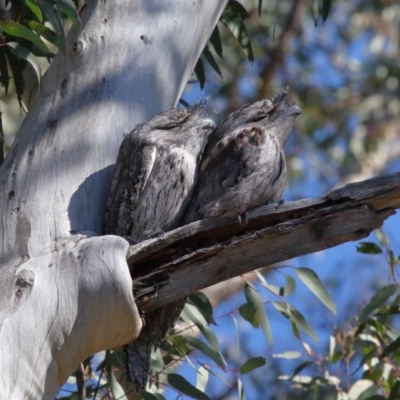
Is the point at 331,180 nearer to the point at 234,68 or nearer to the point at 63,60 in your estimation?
the point at 234,68

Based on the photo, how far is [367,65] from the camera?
8.40 meters

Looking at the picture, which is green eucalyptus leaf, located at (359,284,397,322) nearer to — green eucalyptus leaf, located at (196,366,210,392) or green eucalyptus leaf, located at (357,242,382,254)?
green eucalyptus leaf, located at (357,242,382,254)

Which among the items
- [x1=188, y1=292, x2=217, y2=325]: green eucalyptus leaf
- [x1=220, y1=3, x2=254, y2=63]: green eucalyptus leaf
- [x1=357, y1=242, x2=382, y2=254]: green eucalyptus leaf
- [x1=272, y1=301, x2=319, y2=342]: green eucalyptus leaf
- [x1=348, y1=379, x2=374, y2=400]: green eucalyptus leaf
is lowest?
[x1=348, y1=379, x2=374, y2=400]: green eucalyptus leaf

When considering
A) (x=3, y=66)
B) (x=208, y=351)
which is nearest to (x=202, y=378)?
(x=208, y=351)

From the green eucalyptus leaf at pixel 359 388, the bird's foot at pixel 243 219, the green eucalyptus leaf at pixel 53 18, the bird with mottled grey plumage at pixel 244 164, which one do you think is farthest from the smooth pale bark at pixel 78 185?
the green eucalyptus leaf at pixel 359 388

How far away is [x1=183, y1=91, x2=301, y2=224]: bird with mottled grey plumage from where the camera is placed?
A: 98.1 inches

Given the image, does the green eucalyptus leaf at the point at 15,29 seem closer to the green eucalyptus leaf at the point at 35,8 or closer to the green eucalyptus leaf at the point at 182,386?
the green eucalyptus leaf at the point at 35,8

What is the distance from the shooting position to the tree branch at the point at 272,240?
7.47 feet

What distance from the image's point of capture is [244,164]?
2635 mm

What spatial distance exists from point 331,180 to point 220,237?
242 inches

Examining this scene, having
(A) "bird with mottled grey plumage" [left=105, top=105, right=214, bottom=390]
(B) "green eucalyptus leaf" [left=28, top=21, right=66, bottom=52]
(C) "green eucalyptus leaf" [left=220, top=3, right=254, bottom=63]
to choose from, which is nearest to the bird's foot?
(A) "bird with mottled grey plumage" [left=105, top=105, right=214, bottom=390]

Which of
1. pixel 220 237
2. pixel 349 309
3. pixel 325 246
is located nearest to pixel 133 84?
pixel 220 237

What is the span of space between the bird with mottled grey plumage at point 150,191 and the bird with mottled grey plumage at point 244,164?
62 millimetres

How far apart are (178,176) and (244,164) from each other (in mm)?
238
